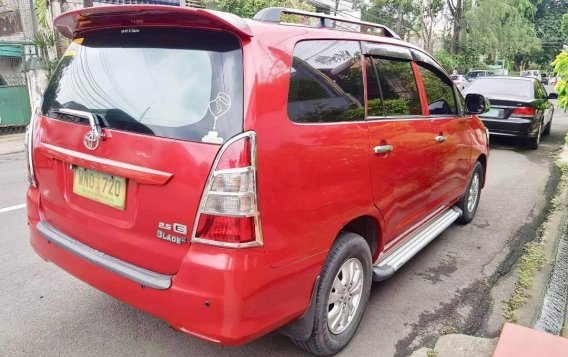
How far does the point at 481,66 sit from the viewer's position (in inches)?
1596

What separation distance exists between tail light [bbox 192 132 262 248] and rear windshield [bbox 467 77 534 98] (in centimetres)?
892

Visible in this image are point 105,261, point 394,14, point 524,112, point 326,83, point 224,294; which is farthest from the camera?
point 394,14

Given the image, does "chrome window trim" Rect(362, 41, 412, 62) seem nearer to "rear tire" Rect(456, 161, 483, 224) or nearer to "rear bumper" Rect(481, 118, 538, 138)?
"rear tire" Rect(456, 161, 483, 224)

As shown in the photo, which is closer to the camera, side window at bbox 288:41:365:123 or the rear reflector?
the rear reflector

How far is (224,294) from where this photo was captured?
76.9 inches

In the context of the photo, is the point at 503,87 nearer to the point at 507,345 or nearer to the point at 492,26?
the point at 507,345

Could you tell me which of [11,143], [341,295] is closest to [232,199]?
[341,295]

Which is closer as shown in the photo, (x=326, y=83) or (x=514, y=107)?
(x=326, y=83)

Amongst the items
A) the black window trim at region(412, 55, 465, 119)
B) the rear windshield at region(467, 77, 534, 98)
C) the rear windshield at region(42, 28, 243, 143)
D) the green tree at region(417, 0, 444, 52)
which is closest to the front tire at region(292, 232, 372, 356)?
the rear windshield at region(42, 28, 243, 143)

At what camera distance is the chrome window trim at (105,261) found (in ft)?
6.92

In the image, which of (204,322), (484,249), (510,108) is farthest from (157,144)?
(510,108)

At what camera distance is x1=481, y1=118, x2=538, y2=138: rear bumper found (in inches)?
357

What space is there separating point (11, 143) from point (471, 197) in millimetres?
9767

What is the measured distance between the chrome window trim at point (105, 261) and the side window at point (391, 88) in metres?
1.56
